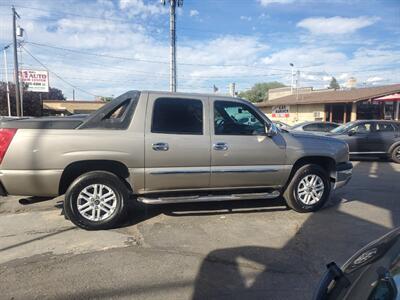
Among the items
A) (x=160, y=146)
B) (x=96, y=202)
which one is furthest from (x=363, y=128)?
(x=96, y=202)

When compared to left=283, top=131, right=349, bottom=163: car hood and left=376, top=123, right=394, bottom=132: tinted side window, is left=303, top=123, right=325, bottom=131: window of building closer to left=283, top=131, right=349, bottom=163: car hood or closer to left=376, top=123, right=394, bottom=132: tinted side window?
left=376, top=123, right=394, bottom=132: tinted side window

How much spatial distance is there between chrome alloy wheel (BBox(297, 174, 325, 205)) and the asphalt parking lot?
259mm

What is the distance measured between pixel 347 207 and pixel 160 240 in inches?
140

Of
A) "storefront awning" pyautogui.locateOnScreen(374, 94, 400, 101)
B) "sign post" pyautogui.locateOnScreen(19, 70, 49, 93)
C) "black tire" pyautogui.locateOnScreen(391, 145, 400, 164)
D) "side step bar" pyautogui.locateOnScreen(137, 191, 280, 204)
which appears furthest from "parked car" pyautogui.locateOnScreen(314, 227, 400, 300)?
"sign post" pyautogui.locateOnScreen(19, 70, 49, 93)

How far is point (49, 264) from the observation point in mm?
4047

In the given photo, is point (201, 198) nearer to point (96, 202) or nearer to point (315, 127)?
point (96, 202)

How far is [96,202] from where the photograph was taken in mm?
5113

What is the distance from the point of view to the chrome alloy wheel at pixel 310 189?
240 inches

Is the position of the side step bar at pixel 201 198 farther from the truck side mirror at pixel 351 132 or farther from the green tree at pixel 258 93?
the green tree at pixel 258 93

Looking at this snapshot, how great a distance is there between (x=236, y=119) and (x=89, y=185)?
96.2 inches

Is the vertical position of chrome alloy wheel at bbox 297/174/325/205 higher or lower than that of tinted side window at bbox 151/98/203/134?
lower

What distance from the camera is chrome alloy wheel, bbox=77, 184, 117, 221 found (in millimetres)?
5066

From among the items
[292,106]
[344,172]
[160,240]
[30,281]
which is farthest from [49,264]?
[292,106]

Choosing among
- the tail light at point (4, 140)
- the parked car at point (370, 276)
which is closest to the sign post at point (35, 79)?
the tail light at point (4, 140)
